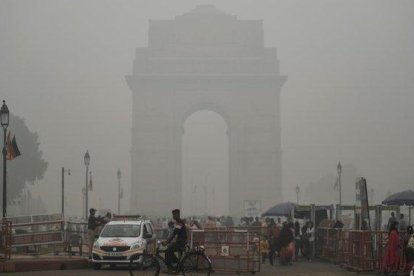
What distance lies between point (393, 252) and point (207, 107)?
177 feet

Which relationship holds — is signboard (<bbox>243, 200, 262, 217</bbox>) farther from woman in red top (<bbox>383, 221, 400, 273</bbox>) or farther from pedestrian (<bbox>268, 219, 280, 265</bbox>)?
woman in red top (<bbox>383, 221, 400, 273</bbox>)

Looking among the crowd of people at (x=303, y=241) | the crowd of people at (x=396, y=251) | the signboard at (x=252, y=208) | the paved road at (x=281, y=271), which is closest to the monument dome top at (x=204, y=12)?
the signboard at (x=252, y=208)

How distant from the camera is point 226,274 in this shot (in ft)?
68.8

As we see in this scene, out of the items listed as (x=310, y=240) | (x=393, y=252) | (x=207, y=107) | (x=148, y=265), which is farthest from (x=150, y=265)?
(x=207, y=107)

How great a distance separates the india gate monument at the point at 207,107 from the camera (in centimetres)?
7206

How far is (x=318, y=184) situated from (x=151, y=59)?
6501 centimetres

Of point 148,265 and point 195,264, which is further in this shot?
point 148,265

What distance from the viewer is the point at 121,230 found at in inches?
878

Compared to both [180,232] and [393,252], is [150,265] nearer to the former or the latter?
[180,232]

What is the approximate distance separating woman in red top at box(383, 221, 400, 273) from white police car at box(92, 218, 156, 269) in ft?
18.7

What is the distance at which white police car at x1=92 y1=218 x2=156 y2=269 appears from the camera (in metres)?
21.4

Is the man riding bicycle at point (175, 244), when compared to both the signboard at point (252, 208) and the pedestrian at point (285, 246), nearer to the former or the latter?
the pedestrian at point (285, 246)

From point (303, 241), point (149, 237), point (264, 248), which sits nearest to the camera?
point (149, 237)

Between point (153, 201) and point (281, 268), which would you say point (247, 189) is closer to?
point (153, 201)
